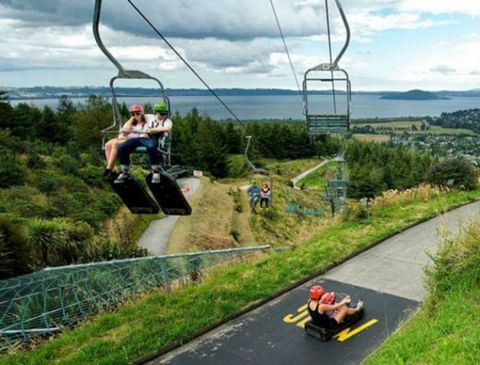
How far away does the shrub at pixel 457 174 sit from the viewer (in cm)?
2200

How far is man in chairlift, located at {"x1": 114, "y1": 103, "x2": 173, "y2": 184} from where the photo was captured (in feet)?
28.7

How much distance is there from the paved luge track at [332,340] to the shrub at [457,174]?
393 inches

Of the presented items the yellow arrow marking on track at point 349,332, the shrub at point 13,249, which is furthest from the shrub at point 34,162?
the yellow arrow marking on track at point 349,332

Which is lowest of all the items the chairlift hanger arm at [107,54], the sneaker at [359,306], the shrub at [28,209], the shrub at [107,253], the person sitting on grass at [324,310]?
the shrub at [107,253]

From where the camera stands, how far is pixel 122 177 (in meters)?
9.12

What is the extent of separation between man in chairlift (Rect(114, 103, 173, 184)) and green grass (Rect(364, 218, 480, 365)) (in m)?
4.86

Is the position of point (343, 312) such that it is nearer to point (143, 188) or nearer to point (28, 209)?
point (143, 188)

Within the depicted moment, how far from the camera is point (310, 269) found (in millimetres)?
12664

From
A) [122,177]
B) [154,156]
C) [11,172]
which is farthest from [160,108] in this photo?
[11,172]

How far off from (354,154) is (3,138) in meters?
73.8

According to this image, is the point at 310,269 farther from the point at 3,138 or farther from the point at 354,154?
the point at 354,154

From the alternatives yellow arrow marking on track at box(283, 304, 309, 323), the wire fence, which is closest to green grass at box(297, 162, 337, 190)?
the wire fence

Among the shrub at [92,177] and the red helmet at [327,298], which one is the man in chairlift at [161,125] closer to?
the red helmet at [327,298]

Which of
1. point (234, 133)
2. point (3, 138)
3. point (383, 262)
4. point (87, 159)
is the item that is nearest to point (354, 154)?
point (234, 133)
